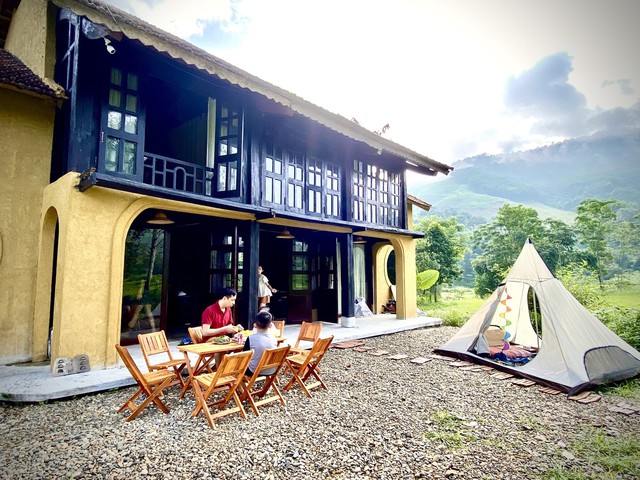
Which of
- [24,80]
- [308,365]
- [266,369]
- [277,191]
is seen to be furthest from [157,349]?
[24,80]

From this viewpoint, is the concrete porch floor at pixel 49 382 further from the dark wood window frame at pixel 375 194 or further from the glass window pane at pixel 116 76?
the dark wood window frame at pixel 375 194

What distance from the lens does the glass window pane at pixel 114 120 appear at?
19.4 ft

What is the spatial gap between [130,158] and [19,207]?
2.33 meters

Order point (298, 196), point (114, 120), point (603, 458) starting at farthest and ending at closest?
point (298, 196)
point (114, 120)
point (603, 458)

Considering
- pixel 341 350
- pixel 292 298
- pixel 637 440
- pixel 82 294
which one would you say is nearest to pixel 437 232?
pixel 292 298

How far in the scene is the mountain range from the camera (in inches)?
4557

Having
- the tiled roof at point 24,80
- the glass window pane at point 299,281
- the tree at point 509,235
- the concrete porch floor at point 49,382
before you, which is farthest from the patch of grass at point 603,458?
the tree at point 509,235

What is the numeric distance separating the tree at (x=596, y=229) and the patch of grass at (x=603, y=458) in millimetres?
36895

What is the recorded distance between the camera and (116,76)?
6047mm

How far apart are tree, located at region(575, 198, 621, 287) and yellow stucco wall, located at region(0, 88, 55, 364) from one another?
40.8 metres

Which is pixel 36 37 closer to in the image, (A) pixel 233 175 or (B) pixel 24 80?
(B) pixel 24 80

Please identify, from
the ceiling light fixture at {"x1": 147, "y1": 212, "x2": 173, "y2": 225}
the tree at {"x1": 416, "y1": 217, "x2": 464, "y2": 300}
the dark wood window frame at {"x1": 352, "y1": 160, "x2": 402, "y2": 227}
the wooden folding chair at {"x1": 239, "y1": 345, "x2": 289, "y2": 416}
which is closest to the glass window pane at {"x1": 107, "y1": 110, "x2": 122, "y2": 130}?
the ceiling light fixture at {"x1": 147, "y1": 212, "x2": 173, "y2": 225}

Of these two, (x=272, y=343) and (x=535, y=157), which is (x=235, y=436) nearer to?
(x=272, y=343)

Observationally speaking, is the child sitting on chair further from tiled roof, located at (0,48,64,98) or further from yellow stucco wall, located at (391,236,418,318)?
yellow stucco wall, located at (391,236,418,318)
